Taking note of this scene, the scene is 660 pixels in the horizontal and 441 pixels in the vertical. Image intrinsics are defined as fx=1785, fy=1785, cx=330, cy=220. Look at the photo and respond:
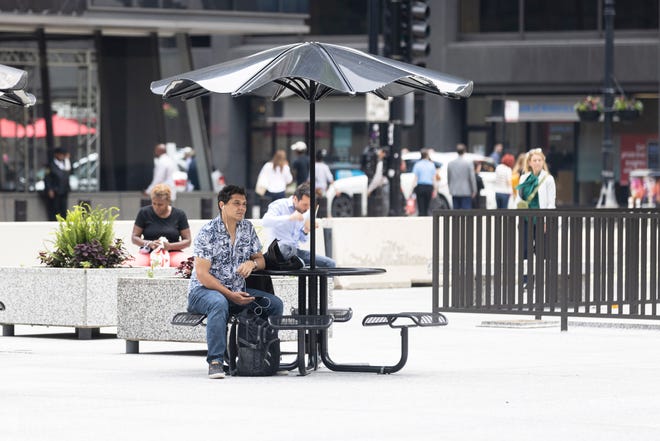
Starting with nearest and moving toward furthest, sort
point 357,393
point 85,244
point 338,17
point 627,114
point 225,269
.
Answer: point 357,393
point 225,269
point 85,244
point 627,114
point 338,17

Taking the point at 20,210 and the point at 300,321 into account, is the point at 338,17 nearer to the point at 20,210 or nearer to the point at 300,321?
the point at 20,210

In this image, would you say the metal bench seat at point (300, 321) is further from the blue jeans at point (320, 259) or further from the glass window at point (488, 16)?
the glass window at point (488, 16)

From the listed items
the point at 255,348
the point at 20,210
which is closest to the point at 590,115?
the point at 20,210

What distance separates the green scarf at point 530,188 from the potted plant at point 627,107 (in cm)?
2402

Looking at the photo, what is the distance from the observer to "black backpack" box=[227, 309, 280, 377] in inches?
478

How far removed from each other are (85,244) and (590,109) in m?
30.6

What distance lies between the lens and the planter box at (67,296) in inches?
598

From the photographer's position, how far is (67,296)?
50.0 feet

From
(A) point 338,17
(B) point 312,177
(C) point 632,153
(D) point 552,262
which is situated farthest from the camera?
(A) point 338,17

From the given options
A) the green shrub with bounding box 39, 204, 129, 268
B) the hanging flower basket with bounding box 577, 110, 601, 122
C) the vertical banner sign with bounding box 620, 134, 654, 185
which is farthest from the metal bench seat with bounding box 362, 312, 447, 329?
the vertical banner sign with bounding box 620, 134, 654, 185

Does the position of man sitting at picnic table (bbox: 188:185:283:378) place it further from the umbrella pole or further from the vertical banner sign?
the vertical banner sign

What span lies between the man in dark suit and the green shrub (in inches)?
589

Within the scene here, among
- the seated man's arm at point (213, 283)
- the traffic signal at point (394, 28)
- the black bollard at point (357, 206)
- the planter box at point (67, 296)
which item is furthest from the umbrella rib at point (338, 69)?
the black bollard at point (357, 206)

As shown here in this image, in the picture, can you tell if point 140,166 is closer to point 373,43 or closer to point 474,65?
point 373,43
